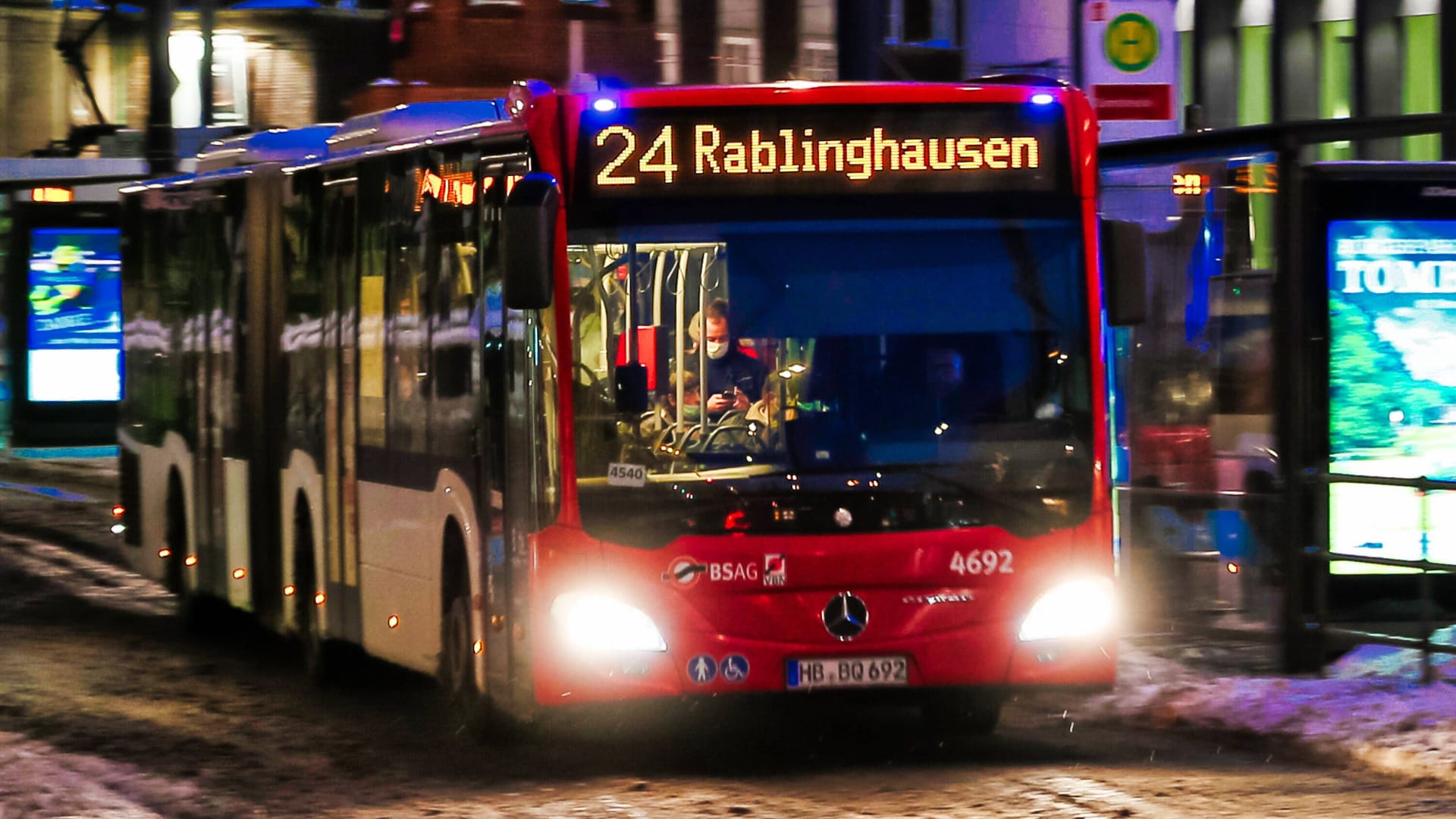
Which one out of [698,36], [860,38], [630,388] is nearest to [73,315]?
[698,36]

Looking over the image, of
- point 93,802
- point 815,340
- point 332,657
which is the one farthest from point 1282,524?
point 93,802

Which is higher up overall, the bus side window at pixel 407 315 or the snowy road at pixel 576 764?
the bus side window at pixel 407 315

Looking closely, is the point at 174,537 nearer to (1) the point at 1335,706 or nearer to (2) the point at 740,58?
(1) the point at 1335,706

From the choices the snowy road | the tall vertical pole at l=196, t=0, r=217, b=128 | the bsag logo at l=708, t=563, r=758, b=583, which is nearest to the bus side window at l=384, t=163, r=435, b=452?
the snowy road

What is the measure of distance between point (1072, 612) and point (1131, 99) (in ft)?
12.1

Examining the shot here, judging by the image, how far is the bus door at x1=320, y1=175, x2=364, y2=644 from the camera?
13.2 metres

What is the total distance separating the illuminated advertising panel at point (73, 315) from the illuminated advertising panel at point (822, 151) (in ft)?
83.8

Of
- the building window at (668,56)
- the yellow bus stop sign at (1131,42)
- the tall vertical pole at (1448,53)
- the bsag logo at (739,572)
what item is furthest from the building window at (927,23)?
the bsag logo at (739,572)

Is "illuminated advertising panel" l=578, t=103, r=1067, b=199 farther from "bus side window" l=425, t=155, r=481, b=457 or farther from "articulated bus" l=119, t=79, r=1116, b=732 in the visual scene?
"bus side window" l=425, t=155, r=481, b=457

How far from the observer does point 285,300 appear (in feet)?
48.3

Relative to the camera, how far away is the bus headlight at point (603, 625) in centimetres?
1005

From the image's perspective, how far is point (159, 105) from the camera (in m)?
23.8

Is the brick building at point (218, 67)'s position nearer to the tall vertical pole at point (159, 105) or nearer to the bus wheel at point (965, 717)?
the tall vertical pole at point (159, 105)

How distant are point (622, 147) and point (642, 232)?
0.33 m
